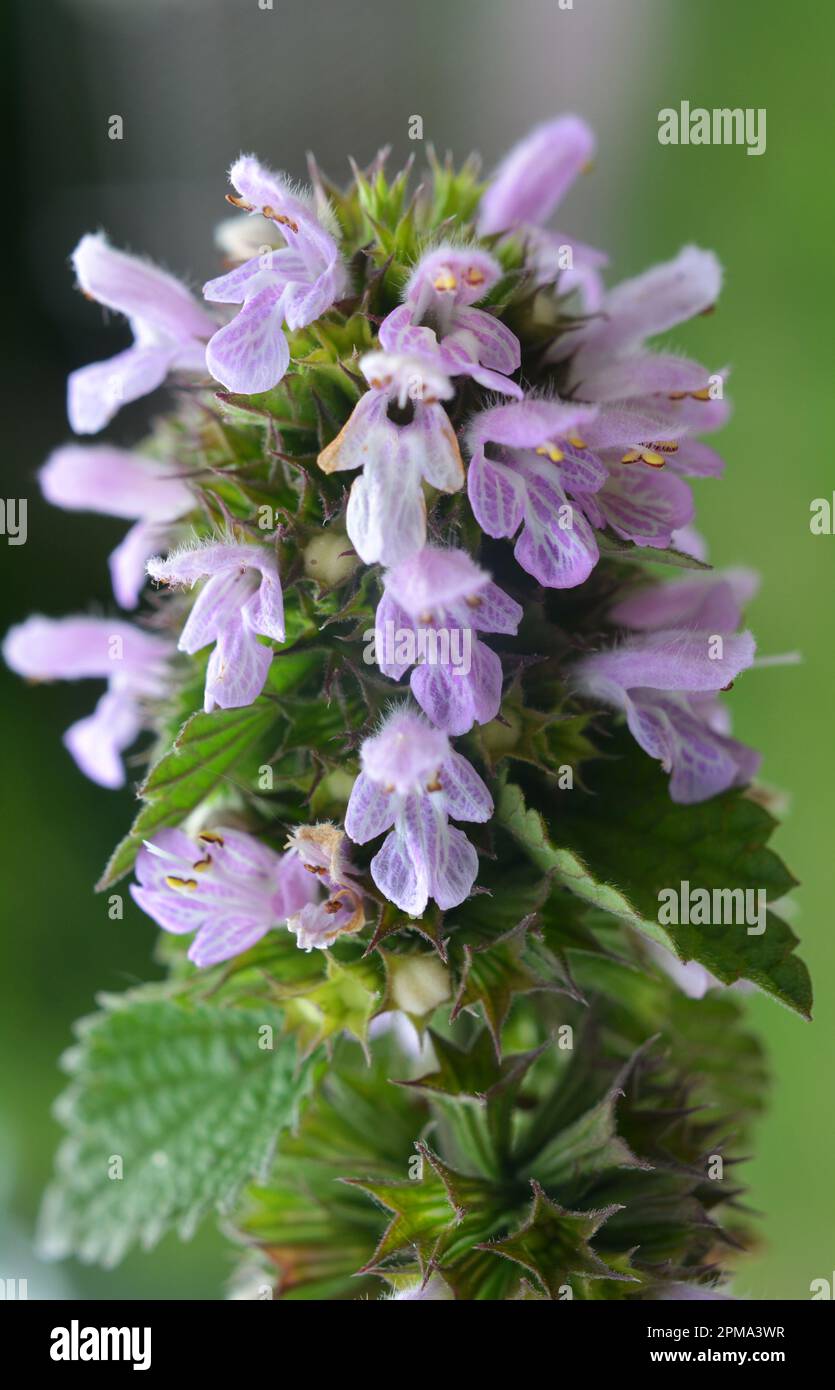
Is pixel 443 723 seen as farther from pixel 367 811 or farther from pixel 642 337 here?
pixel 642 337

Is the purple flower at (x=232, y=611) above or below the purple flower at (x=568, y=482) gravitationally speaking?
below

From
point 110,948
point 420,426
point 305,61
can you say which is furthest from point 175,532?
point 305,61

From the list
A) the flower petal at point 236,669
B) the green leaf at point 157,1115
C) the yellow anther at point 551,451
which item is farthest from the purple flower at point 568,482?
the green leaf at point 157,1115

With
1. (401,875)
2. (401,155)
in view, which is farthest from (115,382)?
(401,155)

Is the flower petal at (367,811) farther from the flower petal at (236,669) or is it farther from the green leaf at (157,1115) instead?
the green leaf at (157,1115)

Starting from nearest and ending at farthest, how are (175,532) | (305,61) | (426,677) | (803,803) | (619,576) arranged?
(426,677) < (619,576) < (175,532) < (803,803) < (305,61)

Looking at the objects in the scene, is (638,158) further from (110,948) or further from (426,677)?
(426,677)

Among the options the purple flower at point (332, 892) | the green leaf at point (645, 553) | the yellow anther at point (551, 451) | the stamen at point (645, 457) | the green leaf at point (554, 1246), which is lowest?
the green leaf at point (554, 1246)
